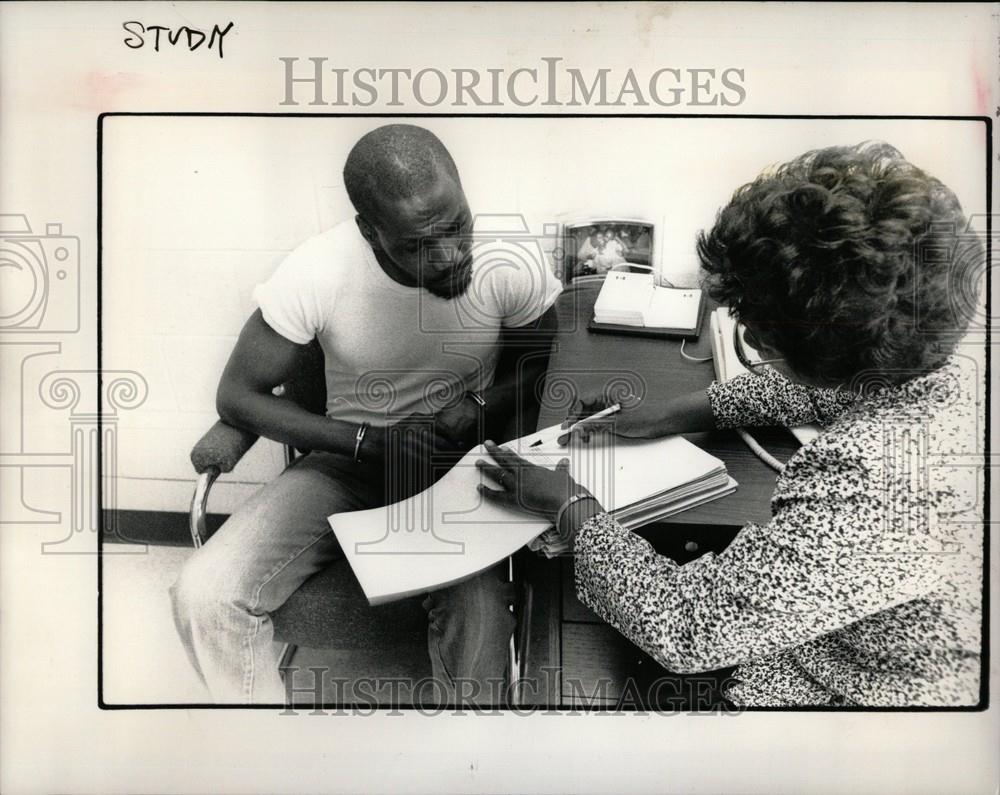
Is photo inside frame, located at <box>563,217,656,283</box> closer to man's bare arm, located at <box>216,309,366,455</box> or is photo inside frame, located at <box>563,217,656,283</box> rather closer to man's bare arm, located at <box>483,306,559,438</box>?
man's bare arm, located at <box>483,306,559,438</box>

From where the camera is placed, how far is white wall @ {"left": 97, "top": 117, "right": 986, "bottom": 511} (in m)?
1.17

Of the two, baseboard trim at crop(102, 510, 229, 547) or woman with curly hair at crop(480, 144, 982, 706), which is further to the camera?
baseboard trim at crop(102, 510, 229, 547)

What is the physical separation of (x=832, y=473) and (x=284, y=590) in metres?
0.69

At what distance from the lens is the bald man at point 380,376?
1158 mm

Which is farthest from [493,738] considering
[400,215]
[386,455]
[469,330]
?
[400,215]

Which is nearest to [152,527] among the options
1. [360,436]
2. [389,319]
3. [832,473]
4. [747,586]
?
[360,436]

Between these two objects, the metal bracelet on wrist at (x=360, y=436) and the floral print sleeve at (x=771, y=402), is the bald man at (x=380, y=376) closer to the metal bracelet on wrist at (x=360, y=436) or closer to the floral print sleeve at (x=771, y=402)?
the metal bracelet on wrist at (x=360, y=436)

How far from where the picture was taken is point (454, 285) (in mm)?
1161

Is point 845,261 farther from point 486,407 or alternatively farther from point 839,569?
point 486,407

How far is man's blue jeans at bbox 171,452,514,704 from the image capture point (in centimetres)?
117

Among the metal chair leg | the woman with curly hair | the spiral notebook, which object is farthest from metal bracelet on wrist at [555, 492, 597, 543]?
the metal chair leg

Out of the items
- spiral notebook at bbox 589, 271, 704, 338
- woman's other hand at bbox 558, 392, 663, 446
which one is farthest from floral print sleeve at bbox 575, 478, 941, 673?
spiral notebook at bbox 589, 271, 704, 338

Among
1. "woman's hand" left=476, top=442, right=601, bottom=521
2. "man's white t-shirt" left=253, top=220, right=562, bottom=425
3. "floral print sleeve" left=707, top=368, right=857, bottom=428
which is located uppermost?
"man's white t-shirt" left=253, top=220, right=562, bottom=425

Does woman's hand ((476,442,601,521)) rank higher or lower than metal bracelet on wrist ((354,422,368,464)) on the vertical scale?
lower
